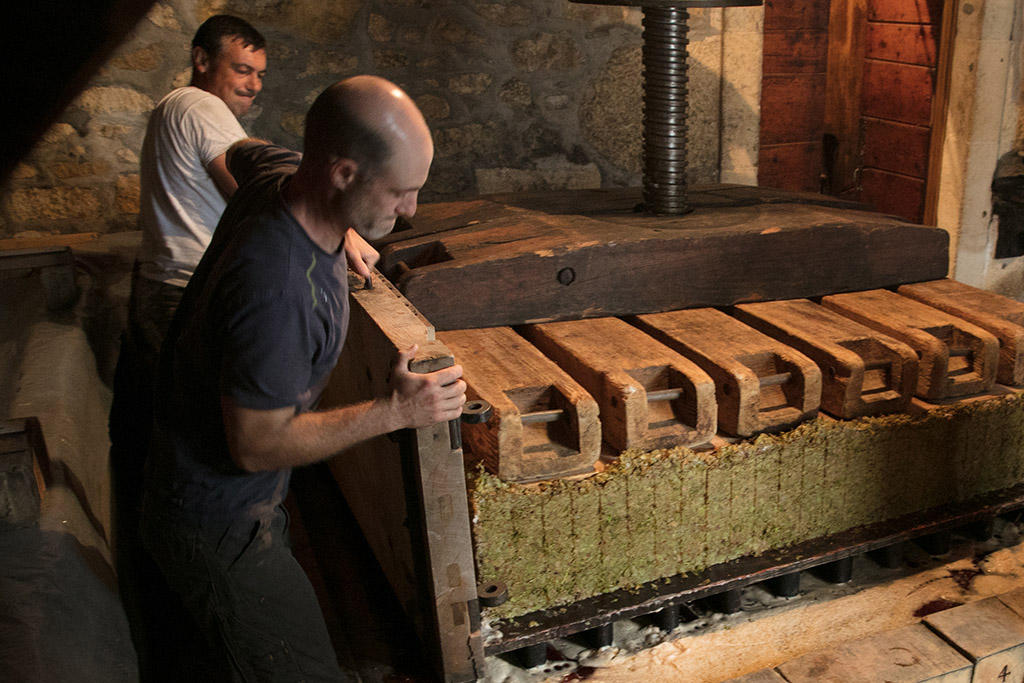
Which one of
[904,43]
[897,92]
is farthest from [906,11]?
[897,92]

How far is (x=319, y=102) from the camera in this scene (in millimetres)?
1506

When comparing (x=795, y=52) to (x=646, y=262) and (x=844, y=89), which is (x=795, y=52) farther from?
(x=646, y=262)

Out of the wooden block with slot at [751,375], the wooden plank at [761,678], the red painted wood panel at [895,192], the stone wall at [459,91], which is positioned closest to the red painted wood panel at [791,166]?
the red painted wood panel at [895,192]

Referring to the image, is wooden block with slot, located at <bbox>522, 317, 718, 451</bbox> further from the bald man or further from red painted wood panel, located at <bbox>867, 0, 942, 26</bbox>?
red painted wood panel, located at <bbox>867, 0, 942, 26</bbox>

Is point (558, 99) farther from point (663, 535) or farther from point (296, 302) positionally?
point (296, 302)

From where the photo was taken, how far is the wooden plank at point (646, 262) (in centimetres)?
248

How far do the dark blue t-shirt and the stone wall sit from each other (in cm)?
210

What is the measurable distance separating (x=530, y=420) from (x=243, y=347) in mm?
863

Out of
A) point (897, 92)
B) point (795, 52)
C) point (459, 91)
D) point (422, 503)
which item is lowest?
point (422, 503)

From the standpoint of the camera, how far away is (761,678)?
202cm

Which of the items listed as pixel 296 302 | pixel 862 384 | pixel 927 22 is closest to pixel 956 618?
pixel 862 384

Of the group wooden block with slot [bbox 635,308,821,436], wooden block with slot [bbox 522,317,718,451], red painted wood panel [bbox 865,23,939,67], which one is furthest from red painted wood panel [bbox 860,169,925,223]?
wooden block with slot [bbox 522,317,718,451]

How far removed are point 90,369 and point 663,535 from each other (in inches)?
70.4

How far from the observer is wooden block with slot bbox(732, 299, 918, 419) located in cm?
232
